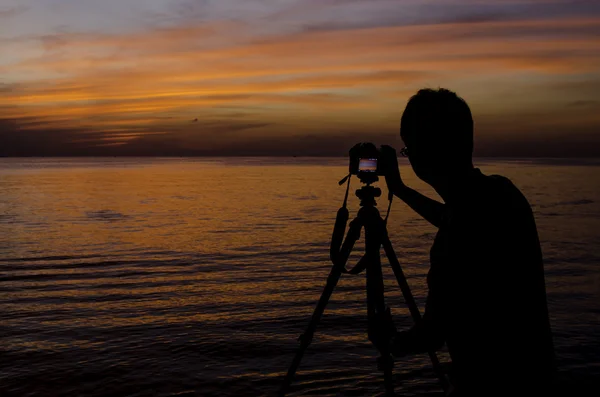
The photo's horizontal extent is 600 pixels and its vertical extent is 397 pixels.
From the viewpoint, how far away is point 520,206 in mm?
1861

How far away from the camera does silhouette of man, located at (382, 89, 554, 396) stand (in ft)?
6.06

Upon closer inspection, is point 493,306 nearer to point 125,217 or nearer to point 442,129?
point 442,129

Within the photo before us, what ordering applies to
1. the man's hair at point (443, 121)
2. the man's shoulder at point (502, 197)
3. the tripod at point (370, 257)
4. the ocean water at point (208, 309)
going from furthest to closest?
1. the ocean water at point (208, 309)
2. the tripod at point (370, 257)
3. the man's hair at point (443, 121)
4. the man's shoulder at point (502, 197)

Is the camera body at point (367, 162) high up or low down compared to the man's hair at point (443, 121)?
down

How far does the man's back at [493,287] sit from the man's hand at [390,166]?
911 mm

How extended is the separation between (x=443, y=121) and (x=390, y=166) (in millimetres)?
947

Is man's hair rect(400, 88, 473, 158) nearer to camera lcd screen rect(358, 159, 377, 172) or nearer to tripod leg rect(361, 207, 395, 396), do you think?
camera lcd screen rect(358, 159, 377, 172)

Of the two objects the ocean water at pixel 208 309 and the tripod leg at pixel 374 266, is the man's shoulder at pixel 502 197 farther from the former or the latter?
the tripod leg at pixel 374 266

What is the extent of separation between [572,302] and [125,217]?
1668 centimetres

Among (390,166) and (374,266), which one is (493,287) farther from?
(374,266)

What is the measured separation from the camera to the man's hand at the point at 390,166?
2863mm

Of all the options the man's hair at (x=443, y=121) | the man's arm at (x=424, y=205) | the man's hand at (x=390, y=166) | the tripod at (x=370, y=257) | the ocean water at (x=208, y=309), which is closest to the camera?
the man's hair at (x=443, y=121)

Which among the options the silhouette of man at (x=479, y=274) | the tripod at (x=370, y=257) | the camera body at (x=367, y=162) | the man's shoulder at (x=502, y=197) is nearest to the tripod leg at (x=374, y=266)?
the tripod at (x=370, y=257)

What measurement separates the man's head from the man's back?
122 millimetres
